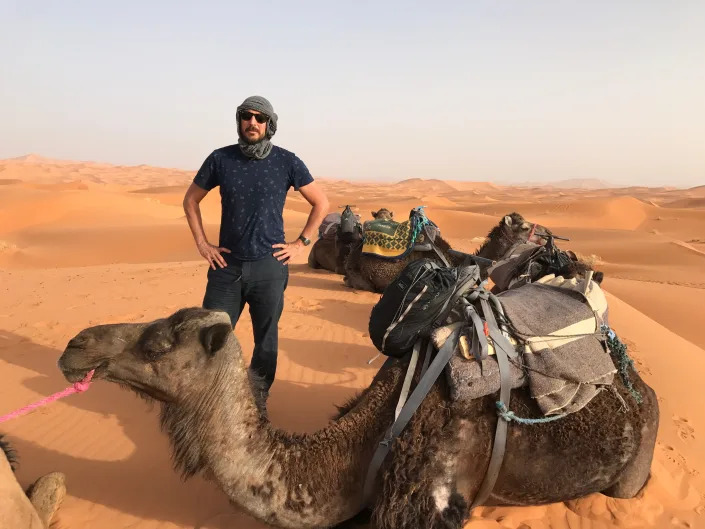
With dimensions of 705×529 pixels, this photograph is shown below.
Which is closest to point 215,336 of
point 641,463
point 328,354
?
point 641,463

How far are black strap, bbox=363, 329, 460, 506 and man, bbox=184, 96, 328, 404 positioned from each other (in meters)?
1.48

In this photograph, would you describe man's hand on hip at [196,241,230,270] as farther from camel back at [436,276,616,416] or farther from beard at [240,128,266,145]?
camel back at [436,276,616,416]

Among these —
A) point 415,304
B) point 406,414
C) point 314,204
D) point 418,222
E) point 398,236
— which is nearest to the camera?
point 406,414

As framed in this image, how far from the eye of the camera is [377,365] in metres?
5.89

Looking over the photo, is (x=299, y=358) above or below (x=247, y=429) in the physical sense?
below

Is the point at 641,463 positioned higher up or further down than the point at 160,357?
further down

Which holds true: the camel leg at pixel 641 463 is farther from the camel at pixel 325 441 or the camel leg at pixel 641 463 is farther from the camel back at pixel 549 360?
the camel back at pixel 549 360

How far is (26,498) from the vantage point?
2814 mm

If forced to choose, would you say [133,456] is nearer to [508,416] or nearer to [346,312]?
[508,416]

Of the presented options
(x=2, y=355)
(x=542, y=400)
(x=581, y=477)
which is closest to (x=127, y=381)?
(x=542, y=400)

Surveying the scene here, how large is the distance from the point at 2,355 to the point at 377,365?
500 cm

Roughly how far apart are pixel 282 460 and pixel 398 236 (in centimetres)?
601

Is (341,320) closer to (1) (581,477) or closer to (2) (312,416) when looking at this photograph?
(2) (312,416)

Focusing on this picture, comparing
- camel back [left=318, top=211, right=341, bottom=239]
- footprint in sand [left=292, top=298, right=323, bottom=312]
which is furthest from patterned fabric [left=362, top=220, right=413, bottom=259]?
camel back [left=318, top=211, right=341, bottom=239]
